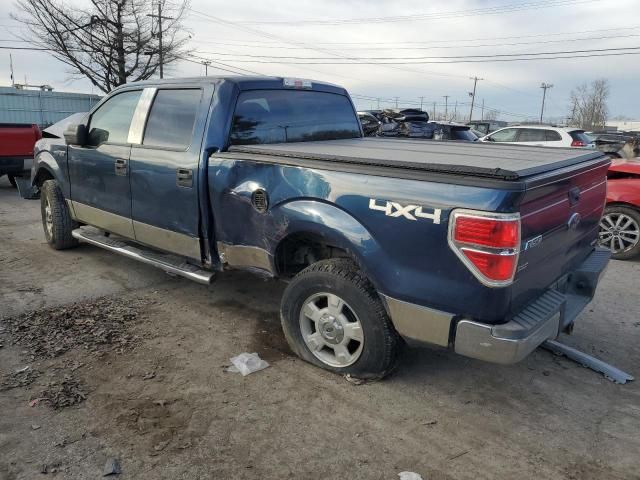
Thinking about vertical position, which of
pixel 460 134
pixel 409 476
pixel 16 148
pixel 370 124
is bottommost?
pixel 409 476

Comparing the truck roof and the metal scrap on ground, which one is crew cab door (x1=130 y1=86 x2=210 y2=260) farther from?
the metal scrap on ground

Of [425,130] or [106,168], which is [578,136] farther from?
[106,168]

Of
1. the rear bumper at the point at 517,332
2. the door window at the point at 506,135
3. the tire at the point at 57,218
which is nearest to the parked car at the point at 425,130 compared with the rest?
the door window at the point at 506,135

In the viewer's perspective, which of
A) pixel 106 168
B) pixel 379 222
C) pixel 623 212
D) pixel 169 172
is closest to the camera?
pixel 379 222

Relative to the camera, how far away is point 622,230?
6242 mm

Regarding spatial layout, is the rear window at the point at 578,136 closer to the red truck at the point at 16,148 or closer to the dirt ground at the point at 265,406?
the dirt ground at the point at 265,406

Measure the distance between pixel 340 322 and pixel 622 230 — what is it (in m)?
4.77

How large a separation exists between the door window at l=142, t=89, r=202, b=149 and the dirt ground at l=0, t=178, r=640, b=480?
4.80 feet

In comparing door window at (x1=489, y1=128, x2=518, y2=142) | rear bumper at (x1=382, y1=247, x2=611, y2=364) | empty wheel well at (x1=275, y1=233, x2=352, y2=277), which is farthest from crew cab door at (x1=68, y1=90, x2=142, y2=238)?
door window at (x1=489, y1=128, x2=518, y2=142)

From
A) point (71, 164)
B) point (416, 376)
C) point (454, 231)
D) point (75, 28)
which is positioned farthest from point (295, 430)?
point (75, 28)

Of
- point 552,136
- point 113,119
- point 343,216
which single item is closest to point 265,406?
point 343,216

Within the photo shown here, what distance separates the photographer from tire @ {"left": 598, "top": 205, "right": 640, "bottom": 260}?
241 inches

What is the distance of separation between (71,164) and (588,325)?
5208 mm

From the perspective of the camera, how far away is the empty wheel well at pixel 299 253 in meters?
3.40
